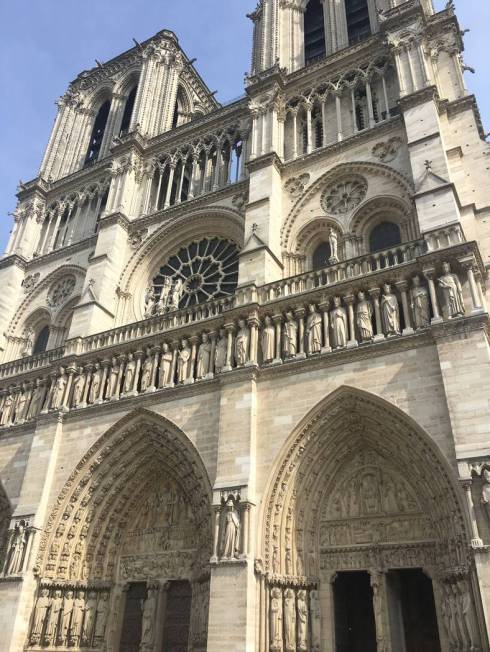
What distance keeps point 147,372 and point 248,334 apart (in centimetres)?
263

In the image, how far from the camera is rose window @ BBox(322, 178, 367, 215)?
1337 cm

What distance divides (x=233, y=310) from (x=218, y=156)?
7.08m

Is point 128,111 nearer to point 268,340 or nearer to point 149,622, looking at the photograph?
point 268,340

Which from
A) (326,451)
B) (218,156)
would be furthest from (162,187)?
(326,451)

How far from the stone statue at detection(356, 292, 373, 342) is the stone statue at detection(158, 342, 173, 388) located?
4233mm

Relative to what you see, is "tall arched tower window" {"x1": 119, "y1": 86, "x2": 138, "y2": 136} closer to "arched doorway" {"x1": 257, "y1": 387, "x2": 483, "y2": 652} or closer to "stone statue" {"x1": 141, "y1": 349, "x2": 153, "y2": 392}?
"stone statue" {"x1": 141, "y1": 349, "x2": 153, "y2": 392}

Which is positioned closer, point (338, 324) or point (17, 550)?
point (338, 324)

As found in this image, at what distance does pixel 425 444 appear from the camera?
8.76 metres

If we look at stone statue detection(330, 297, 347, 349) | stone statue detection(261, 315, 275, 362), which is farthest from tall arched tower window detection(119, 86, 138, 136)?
stone statue detection(330, 297, 347, 349)

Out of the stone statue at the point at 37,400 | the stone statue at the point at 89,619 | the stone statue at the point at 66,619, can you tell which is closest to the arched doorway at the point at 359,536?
the stone statue at the point at 89,619

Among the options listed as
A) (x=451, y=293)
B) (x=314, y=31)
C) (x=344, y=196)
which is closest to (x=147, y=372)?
(x=344, y=196)

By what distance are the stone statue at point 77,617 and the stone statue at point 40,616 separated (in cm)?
50

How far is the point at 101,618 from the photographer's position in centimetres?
1126

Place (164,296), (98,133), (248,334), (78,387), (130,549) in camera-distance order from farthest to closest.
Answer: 1. (98,133)
2. (164,296)
3. (78,387)
4. (130,549)
5. (248,334)
